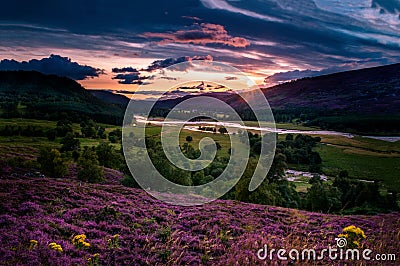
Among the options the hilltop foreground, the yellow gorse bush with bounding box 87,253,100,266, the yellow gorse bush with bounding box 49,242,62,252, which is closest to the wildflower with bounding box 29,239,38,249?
the hilltop foreground

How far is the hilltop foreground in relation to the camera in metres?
10.5

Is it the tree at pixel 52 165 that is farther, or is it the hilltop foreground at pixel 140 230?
the tree at pixel 52 165

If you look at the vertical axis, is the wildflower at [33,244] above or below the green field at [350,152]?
above

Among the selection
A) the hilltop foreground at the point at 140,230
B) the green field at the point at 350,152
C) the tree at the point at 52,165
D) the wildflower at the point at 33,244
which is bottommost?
the green field at the point at 350,152

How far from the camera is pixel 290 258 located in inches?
417

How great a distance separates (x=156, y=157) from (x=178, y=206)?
30.0 metres

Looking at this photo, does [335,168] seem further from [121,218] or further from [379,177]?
[121,218]

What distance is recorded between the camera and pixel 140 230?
14312 millimetres

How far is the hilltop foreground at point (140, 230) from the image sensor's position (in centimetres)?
1048

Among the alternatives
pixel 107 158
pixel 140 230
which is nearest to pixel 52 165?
pixel 107 158

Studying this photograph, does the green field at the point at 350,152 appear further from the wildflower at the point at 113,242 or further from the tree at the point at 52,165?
the wildflower at the point at 113,242

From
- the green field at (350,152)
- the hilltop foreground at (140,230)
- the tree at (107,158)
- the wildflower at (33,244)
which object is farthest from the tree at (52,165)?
the green field at (350,152)

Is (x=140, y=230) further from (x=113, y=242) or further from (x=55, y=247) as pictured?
(x=55, y=247)

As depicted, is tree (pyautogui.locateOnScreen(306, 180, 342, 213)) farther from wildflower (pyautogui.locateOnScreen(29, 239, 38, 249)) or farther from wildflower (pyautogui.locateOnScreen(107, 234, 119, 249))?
wildflower (pyautogui.locateOnScreen(29, 239, 38, 249))
